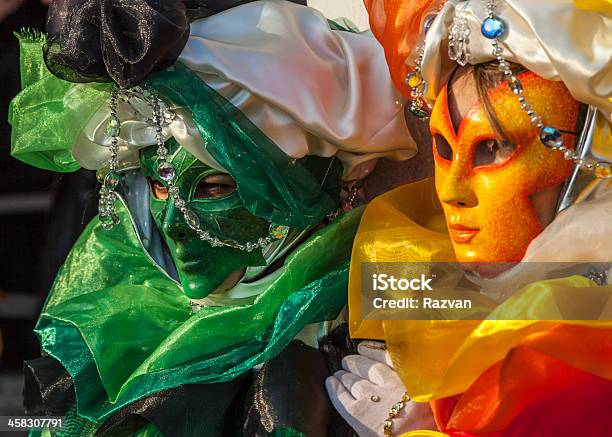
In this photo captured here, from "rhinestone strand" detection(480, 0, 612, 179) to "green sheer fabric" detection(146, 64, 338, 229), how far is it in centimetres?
37

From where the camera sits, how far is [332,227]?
1.22 metres

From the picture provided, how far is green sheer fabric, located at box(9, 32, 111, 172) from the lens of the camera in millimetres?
1320

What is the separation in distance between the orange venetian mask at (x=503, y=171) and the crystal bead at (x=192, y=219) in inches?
16.2

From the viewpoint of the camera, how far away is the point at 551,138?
863 millimetres

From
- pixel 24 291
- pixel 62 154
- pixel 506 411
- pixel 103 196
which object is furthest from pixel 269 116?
pixel 24 291

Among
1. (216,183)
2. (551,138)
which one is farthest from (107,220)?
(551,138)

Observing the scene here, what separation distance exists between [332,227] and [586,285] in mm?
432

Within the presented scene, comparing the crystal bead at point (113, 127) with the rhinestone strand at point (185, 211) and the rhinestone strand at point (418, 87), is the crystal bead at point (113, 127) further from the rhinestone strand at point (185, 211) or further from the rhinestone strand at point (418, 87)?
the rhinestone strand at point (418, 87)

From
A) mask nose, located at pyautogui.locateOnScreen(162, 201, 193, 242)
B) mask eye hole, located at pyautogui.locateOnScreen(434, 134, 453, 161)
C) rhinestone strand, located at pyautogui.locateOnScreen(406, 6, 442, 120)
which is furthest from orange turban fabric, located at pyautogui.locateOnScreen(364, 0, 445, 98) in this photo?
mask nose, located at pyautogui.locateOnScreen(162, 201, 193, 242)

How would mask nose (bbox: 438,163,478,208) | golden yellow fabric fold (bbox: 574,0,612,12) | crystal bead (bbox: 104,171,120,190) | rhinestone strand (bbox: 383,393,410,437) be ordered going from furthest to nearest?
crystal bead (bbox: 104,171,120,190), rhinestone strand (bbox: 383,393,410,437), mask nose (bbox: 438,163,478,208), golden yellow fabric fold (bbox: 574,0,612,12)

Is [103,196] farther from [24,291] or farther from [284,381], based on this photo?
[24,291]

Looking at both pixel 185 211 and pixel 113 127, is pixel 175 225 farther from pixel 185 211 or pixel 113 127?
pixel 113 127

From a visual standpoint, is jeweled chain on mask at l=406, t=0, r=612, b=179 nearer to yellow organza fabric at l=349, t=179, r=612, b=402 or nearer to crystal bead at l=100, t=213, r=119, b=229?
yellow organza fabric at l=349, t=179, r=612, b=402

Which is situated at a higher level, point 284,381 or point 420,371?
point 420,371
